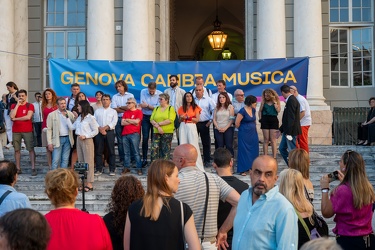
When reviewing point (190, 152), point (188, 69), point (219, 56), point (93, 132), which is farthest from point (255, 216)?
point (219, 56)

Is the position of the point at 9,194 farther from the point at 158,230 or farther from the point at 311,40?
the point at 311,40

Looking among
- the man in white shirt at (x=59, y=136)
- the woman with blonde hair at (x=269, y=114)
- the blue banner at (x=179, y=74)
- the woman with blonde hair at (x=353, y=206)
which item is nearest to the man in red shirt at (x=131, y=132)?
the man in white shirt at (x=59, y=136)

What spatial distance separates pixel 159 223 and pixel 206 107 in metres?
9.01

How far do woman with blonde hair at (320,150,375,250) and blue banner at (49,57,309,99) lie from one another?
9.56 metres

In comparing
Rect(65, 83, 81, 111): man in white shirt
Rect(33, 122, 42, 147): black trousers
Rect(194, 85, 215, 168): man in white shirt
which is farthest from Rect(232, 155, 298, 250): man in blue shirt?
Rect(33, 122, 42, 147): black trousers

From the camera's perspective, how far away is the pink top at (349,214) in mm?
6230

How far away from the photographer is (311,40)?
58.5 feet

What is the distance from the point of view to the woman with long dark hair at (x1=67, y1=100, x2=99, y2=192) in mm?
12695

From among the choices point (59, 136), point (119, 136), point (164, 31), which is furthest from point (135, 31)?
point (59, 136)

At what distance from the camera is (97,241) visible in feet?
16.1

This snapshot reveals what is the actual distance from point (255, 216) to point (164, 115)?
8.61m

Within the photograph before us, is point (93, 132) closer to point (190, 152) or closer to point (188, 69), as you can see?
point (188, 69)

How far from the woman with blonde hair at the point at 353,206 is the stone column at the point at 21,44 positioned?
46.7 feet

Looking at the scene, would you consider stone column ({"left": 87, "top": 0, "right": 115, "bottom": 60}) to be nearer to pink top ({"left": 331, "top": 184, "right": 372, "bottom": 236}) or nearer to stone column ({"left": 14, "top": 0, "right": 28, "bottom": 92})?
stone column ({"left": 14, "top": 0, "right": 28, "bottom": 92})
